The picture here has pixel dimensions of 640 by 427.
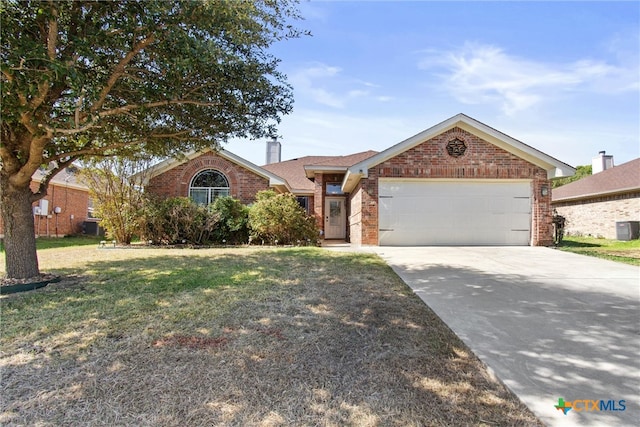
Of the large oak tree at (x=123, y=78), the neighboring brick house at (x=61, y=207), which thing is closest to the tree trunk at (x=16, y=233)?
the large oak tree at (x=123, y=78)

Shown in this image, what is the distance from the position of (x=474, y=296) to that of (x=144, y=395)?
4255mm

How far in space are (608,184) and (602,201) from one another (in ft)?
2.95

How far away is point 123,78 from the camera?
623 cm

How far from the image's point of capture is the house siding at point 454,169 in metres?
11.8

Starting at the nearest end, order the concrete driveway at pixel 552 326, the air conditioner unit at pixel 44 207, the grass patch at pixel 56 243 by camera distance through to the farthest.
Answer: the concrete driveway at pixel 552 326 < the grass patch at pixel 56 243 < the air conditioner unit at pixel 44 207

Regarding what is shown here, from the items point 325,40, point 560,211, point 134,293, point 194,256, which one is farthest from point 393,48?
point 560,211

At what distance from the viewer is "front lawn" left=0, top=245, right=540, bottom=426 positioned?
2.18 metres

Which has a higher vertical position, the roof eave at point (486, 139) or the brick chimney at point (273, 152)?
the brick chimney at point (273, 152)

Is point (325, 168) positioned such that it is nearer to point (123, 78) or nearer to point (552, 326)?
point (123, 78)

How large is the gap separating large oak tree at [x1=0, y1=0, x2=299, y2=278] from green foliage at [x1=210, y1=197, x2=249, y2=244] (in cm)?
480

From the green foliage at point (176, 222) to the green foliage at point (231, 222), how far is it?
0.27 metres

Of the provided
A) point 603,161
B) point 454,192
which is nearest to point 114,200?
point 454,192

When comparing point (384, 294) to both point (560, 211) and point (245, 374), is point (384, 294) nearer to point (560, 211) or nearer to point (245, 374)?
point (245, 374)

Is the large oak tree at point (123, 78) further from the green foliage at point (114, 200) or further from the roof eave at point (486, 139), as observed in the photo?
the roof eave at point (486, 139)
